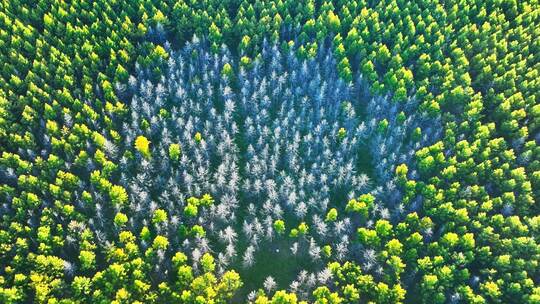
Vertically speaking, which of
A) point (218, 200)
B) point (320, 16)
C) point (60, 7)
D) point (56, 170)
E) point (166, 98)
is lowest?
point (56, 170)

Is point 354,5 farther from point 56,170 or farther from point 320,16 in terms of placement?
point 56,170

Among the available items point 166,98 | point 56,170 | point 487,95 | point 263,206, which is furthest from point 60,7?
point 487,95

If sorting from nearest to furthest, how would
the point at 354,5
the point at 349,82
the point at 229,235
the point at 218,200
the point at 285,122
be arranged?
the point at 229,235
the point at 218,200
the point at 285,122
the point at 349,82
the point at 354,5

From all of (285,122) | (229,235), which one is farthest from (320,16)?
(229,235)

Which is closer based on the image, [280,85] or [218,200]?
[218,200]

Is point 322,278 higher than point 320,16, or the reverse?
point 320,16

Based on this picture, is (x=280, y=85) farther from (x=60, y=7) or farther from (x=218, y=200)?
(x=60, y=7)

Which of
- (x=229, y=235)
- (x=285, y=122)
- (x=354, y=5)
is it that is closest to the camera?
(x=229, y=235)
